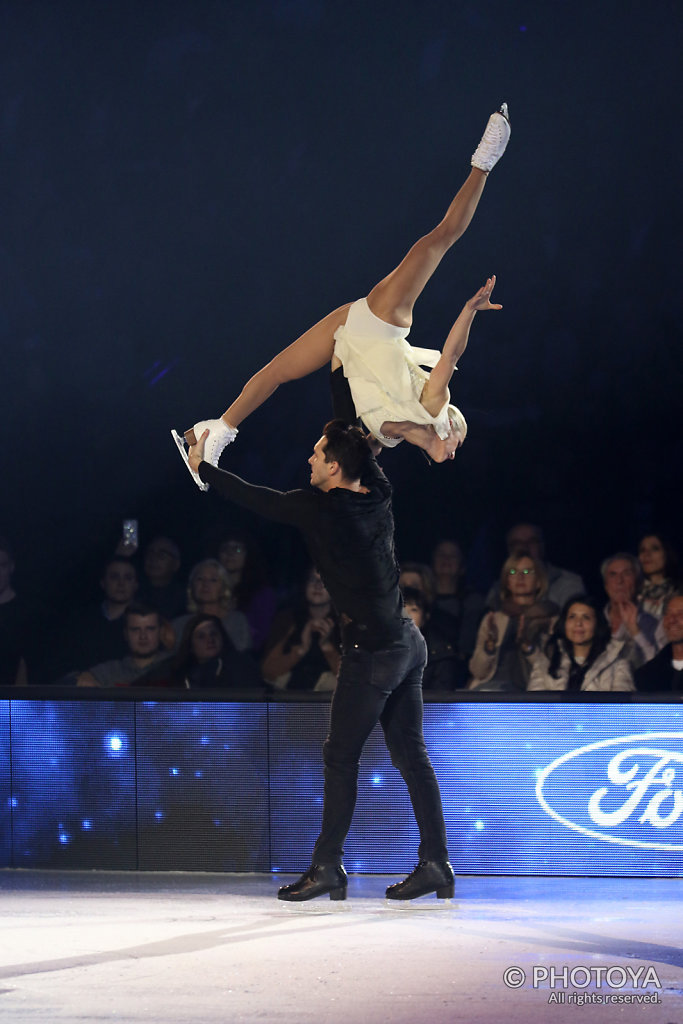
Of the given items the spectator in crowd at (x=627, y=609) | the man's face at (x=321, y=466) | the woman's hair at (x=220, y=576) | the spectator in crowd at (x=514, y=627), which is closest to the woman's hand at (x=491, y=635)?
the spectator in crowd at (x=514, y=627)

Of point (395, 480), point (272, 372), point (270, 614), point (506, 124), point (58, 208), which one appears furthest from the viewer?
point (58, 208)

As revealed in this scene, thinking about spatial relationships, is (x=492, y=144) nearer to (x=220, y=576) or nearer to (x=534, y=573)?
(x=534, y=573)

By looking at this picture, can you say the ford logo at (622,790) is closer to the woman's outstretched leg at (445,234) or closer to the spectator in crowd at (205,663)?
the spectator in crowd at (205,663)

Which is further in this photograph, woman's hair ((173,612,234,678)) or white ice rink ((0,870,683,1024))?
woman's hair ((173,612,234,678))

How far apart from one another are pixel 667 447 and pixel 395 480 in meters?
1.42

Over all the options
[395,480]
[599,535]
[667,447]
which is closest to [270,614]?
[395,480]

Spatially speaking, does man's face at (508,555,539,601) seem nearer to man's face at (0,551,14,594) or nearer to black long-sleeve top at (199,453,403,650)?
black long-sleeve top at (199,453,403,650)

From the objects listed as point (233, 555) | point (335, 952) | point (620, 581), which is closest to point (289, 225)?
point (233, 555)

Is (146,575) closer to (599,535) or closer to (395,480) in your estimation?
(395,480)

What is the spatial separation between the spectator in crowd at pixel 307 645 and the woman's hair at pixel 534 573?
78 cm

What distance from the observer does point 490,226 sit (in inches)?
276

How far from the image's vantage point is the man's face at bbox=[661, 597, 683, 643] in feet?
16.7

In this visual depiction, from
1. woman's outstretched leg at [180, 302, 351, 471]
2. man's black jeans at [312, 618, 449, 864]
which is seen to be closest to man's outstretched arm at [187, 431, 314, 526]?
woman's outstretched leg at [180, 302, 351, 471]

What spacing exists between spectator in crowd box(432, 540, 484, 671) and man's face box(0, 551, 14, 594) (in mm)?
2065
